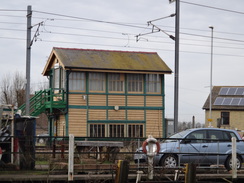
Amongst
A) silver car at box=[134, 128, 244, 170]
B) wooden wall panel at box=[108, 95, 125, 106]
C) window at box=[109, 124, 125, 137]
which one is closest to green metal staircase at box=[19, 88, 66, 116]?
wooden wall panel at box=[108, 95, 125, 106]

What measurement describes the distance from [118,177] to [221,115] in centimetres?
4267

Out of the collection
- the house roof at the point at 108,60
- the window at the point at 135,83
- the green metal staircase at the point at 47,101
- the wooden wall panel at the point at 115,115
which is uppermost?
the house roof at the point at 108,60

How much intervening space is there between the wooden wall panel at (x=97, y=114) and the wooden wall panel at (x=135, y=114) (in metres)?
1.66

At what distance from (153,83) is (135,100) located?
1.67 m

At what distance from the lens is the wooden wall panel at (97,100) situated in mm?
33688

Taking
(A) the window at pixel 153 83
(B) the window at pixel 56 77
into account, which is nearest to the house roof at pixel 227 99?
(A) the window at pixel 153 83

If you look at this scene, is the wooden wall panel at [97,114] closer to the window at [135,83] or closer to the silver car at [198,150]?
the window at [135,83]

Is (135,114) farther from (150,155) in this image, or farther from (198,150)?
(150,155)

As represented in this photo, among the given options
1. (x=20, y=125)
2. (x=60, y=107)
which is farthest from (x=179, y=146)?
(x=60, y=107)

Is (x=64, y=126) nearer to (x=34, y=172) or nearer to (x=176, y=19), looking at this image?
(x=176, y=19)

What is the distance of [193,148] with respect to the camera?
19.6 meters

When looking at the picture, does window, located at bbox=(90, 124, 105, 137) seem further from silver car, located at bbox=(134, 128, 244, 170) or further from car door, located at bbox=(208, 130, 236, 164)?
car door, located at bbox=(208, 130, 236, 164)

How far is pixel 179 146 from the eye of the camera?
1892 centimetres

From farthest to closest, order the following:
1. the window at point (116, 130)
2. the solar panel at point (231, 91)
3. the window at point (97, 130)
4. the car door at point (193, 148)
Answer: the solar panel at point (231, 91)
the window at point (116, 130)
the window at point (97, 130)
the car door at point (193, 148)
